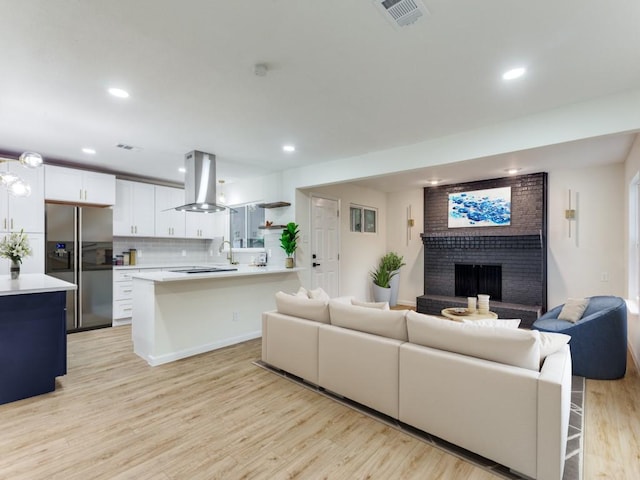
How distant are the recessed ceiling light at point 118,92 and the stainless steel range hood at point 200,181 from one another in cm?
164

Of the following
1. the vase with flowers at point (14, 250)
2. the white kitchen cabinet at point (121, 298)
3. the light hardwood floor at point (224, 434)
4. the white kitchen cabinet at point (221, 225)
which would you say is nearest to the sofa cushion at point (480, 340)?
the light hardwood floor at point (224, 434)

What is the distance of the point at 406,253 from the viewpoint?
716cm

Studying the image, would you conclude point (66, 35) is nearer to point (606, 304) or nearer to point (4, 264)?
point (4, 264)

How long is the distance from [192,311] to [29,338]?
4.85 ft

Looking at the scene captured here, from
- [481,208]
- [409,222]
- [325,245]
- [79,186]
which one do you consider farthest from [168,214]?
[481,208]

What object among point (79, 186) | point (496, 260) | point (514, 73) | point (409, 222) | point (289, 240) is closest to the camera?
point (514, 73)

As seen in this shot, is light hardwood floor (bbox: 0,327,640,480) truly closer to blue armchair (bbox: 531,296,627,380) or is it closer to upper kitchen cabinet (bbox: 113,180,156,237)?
blue armchair (bbox: 531,296,627,380)

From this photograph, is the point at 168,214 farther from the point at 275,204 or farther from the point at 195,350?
the point at 195,350

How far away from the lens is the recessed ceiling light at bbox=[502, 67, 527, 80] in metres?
2.32

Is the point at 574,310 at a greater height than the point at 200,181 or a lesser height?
lesser

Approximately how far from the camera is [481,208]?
19.6 feet

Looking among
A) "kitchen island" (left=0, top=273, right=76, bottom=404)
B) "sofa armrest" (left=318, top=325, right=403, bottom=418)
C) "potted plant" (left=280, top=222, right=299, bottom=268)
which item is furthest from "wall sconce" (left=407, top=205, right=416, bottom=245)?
"kitchen island" (left=0, top=273, right=76, bottom=404)

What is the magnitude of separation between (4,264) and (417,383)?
17.8ft

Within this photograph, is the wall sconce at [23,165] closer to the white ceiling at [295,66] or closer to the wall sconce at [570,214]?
the white ceiling at [295,66]
